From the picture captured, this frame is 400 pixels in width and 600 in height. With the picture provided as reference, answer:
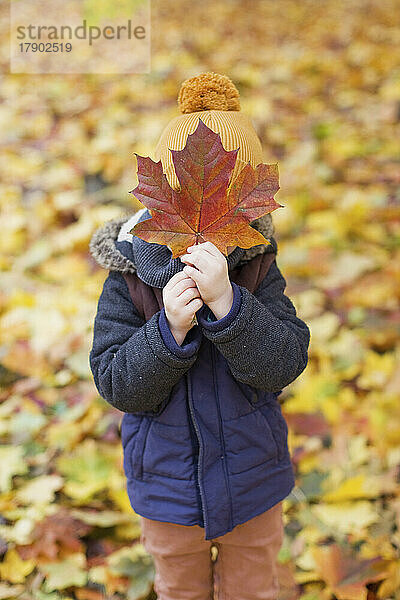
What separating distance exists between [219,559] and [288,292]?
156 centimetres

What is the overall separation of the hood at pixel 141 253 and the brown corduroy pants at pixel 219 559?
0.53 m

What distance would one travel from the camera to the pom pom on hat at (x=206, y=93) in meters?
1.11

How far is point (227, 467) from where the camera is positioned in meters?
1.17

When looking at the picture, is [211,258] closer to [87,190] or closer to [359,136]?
[87,190]

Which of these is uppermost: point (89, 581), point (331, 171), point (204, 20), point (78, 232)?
point (204, 20)

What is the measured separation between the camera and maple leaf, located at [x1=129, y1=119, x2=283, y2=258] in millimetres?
969

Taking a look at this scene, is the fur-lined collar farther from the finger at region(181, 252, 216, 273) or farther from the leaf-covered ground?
the leaf-covered ground

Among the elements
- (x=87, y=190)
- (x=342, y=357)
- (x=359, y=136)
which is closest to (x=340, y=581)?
(x=342, y=357)

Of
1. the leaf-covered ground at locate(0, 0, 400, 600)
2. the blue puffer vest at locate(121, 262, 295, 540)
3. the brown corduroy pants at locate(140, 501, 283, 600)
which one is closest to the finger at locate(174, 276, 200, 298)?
the blue puffer vest at locate(121, 262, 295, 540)

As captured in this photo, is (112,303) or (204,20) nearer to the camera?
(112,303)

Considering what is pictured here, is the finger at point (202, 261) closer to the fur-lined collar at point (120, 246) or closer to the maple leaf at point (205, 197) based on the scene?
the maple leaf at point (205, 197)

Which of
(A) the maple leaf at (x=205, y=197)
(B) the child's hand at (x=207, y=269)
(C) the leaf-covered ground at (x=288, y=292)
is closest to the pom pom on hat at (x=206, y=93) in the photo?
(A) the maple leaf at (x=205, y=197)

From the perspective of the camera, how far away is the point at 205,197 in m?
0.99

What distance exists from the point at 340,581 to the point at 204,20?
20.0 feet
